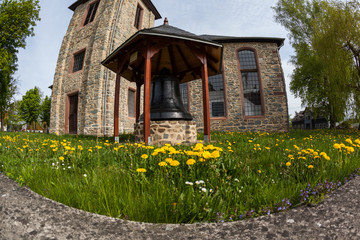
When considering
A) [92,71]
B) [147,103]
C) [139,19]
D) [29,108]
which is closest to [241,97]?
[147,103]

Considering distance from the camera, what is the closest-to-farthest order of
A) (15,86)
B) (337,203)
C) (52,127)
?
(337,203) → (52,127) → (15,86)

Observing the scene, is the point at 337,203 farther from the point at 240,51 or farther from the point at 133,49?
the point at 240,51

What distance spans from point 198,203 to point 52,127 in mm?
15157

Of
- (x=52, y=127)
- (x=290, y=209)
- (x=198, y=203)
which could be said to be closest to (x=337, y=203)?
(x=290, y=209)

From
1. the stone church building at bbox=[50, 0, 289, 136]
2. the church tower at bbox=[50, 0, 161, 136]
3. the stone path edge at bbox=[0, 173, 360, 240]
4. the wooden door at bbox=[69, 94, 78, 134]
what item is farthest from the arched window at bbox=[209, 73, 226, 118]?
the stone path edge at bbox=[0, 173, 360, 240]

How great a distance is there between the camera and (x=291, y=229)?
45.3 inches

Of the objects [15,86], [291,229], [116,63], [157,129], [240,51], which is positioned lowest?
[291,229]

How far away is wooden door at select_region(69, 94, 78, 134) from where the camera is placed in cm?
1218

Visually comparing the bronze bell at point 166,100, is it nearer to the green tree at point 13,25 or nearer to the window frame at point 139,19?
the window frame at point 139,19

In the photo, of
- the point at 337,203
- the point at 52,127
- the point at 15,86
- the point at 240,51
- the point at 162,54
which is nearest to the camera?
the point at 337,203

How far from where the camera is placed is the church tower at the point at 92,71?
1063 centimetres

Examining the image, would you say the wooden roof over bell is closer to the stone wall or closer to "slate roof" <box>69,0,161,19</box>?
the stone wall

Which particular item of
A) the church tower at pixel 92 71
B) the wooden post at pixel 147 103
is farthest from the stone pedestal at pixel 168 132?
the church tower at pixel 92 71

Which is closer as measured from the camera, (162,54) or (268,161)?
(268,161)
